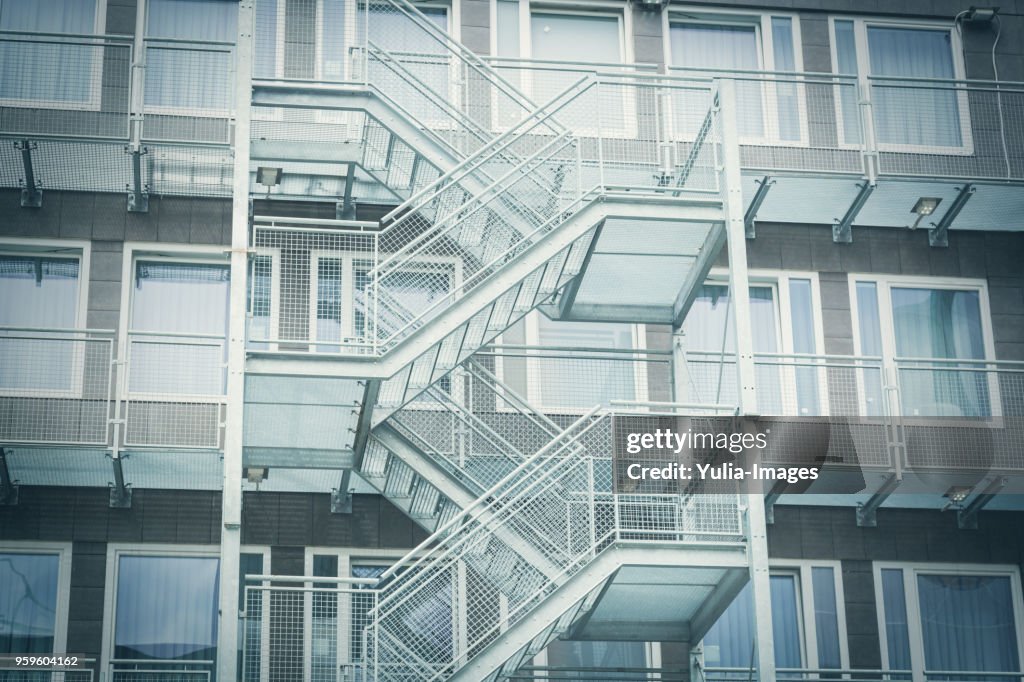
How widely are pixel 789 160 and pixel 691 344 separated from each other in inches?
106

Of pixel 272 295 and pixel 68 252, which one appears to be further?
pixel 68 252

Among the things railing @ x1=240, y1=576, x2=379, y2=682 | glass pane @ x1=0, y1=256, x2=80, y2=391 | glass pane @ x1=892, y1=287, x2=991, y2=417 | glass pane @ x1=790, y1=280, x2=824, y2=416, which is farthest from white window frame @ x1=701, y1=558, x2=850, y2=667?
glass pane @ x1=0, y1=256, x2=80, y2=391

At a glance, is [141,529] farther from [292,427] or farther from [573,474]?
[573,474]

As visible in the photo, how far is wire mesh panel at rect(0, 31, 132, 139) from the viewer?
20.3 meters

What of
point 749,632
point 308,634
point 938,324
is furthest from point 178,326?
point 938,324

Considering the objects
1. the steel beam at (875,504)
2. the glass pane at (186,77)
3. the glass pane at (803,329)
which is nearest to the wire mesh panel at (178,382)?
→ the glass pane at (186,77)

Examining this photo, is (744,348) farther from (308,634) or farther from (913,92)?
(913,92)

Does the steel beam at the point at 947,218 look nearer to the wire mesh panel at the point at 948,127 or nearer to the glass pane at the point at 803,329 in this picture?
the wire mesh panel at the point at 948,127

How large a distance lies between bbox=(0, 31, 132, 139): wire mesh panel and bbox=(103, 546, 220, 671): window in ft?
16.9

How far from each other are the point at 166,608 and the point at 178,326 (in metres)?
3.44

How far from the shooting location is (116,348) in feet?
64.8

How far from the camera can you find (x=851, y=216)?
2130 centimetres

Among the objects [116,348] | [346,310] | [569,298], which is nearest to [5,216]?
[116,348]

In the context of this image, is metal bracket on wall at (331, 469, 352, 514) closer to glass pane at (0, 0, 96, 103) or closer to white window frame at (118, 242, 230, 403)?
white window frame at (118, 242, 230, 403)
